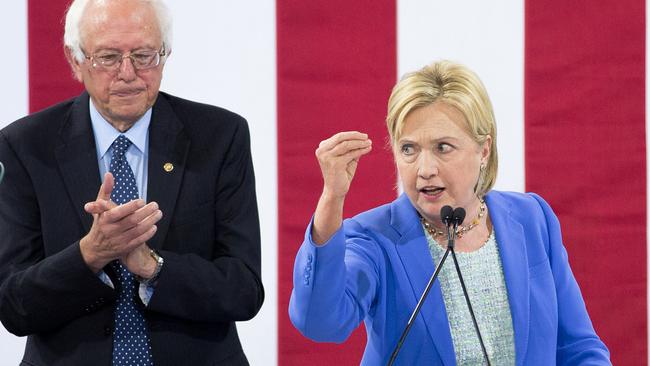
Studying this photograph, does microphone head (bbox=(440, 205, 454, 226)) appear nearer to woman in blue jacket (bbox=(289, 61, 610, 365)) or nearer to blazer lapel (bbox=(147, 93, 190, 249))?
woman in blue jacket (bbox=(289, 61, 610, 365))

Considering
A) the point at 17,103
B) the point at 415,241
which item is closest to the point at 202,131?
the point at 415,241

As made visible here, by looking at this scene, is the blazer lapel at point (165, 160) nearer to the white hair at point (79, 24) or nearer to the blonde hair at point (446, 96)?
the white hair at point (79, 24)

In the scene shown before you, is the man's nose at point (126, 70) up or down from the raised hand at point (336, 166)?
up

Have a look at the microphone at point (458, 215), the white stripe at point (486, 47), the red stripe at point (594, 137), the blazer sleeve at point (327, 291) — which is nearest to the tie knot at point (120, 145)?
the blazer sleeve at point (327, 291)


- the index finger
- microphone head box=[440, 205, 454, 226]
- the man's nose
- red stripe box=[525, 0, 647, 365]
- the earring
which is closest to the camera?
the index finger

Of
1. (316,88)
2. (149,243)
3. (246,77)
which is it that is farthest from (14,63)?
(149,243)

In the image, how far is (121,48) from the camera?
2.08 m

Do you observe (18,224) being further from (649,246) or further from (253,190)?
(649,246)

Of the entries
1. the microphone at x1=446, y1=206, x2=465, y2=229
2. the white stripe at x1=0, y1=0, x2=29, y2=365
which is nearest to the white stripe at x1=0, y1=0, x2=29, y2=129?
the white stripe at x1=0, y1=0, x2=29, y2=365

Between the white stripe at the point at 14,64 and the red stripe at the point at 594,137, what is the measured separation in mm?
1354

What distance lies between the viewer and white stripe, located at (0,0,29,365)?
2.92 metres

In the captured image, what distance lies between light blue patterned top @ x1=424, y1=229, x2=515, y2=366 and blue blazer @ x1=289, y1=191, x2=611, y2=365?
3 centimetres

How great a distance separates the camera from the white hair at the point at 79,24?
2.11m

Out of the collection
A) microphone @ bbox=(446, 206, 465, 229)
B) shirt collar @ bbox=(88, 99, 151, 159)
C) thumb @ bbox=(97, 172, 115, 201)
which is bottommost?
microphone @ bbox=(446, 206, 465, 229)
